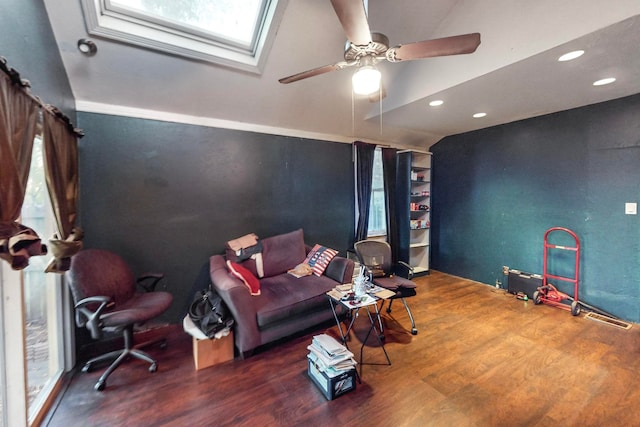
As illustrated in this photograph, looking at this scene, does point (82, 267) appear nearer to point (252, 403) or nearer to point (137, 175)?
point (137, 175)

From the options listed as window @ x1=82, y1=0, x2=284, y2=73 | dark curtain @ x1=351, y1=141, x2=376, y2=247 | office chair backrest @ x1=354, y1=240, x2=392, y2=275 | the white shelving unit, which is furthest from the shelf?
window @ x1=82, y1=0, x2=284, y2=73

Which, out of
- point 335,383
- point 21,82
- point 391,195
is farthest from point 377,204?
point 21,82

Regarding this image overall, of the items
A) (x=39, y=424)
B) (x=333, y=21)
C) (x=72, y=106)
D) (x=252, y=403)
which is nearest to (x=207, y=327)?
(x=252, y=403)

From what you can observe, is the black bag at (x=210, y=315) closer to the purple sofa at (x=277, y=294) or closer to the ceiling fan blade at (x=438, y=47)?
the purple sofa at (x=277, y=294)

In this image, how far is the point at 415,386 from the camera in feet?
5.97

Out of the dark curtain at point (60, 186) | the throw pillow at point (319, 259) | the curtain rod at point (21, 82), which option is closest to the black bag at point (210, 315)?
the dark curtain at point (60, 186)

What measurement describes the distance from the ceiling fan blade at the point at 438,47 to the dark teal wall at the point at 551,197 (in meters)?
2.63

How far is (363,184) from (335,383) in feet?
9.35

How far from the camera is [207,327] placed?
2.05 meters

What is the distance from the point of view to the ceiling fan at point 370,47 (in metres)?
1.29

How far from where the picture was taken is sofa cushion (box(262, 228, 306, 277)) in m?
2.99

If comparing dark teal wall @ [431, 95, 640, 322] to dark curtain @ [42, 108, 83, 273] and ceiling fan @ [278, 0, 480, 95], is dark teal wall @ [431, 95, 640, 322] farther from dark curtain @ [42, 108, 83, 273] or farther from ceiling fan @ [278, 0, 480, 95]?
dark curtain @ [42, 108, 83, 273]

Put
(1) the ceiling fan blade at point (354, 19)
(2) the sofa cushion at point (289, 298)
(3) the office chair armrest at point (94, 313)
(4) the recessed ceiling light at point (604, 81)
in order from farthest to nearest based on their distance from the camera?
(4) the recessed ceiling light at point (604, 81) → (2) the sofa cushion at point (289, 298) → (3) the office chair armrest at point (94, 313) → (1) the ceiling fan blade at point (354, 19)

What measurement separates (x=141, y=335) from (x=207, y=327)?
105 centimetres
